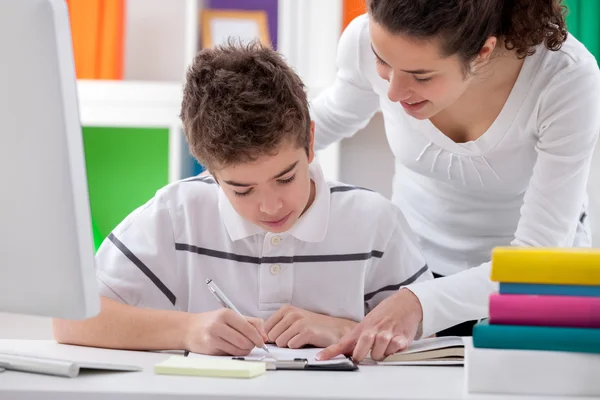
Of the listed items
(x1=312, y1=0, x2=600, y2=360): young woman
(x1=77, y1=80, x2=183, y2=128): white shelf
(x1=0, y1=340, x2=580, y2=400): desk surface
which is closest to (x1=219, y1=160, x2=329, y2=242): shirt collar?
(x1=312, y1=0, x2=600, y2=360): young woman

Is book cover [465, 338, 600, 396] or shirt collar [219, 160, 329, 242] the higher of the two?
book cover [465, 338, 600, 396]

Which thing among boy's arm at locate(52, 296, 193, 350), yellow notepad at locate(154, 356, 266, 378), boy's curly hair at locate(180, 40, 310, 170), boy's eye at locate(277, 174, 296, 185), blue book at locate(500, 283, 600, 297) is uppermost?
boy's curly hair at locate(180, 40, 310, 170)

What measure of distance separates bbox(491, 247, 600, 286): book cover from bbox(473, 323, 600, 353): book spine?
0.05m

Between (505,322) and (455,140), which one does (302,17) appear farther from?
(505,322)

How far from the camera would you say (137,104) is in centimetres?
262

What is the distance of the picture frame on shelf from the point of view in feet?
8.84

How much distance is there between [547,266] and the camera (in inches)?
31.5

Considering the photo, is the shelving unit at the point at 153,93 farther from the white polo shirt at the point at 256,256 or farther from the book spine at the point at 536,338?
the book spine at the point at 536,338

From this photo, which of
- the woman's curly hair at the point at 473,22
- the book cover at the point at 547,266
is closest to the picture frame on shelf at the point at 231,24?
the woman's curly hair at the point at 473,22

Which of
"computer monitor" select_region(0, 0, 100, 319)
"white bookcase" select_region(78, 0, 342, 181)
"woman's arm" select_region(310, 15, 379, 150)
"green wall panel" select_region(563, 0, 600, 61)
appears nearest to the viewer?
"computer monitor" select_region(0, 0, 100, 319)

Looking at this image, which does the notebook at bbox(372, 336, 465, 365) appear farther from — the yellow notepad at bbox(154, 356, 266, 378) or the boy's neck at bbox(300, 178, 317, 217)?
the boy's neck at bbox(300, 178, 317, 217)

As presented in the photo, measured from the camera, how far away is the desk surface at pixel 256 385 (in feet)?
2.47

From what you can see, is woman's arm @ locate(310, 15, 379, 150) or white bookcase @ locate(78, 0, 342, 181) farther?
white bookcase @ locate(78, 0, 342, 181)

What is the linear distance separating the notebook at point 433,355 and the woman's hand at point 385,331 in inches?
0.7
